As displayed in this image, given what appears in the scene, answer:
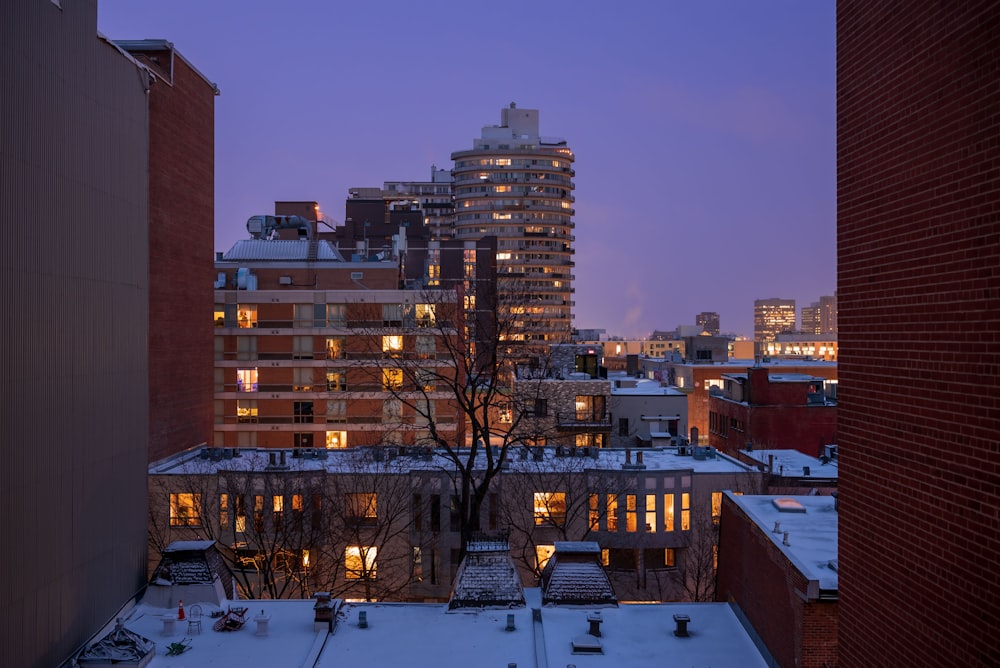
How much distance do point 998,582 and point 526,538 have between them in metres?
27.4

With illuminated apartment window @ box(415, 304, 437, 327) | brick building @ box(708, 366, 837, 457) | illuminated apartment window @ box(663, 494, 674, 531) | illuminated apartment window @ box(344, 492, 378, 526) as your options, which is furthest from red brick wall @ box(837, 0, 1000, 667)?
illuminated apartment window @ box(415, 304, 437, 327)

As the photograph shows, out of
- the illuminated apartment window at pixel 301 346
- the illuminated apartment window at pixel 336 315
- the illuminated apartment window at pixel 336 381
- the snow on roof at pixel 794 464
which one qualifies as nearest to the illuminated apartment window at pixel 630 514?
the snow on roof at pixel 794 464

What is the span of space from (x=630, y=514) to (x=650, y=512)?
94 cm

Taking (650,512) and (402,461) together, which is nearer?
(650,512)

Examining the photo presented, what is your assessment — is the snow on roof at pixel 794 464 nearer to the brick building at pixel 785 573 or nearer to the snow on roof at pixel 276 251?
the brick building at pixel 785 573

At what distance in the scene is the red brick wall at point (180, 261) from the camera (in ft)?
131

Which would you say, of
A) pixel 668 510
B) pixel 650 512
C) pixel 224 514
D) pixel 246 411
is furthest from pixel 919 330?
pixel 246 411

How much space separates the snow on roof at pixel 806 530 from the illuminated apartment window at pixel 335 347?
3707cm

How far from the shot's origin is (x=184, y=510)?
32.4 metres

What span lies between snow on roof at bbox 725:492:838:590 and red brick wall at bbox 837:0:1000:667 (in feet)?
16.1

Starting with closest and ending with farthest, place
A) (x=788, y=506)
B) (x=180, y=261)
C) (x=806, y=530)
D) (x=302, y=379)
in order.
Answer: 1. (x=806, y=530)
2. (x=788, y=506)
3. (x=180, y=261)
4. (x=302, y=379)

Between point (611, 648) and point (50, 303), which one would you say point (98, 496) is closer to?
point (50, 303)

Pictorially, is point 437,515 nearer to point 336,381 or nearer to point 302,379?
point 336,381

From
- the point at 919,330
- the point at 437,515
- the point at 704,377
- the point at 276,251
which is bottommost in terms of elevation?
the point at 437,515
